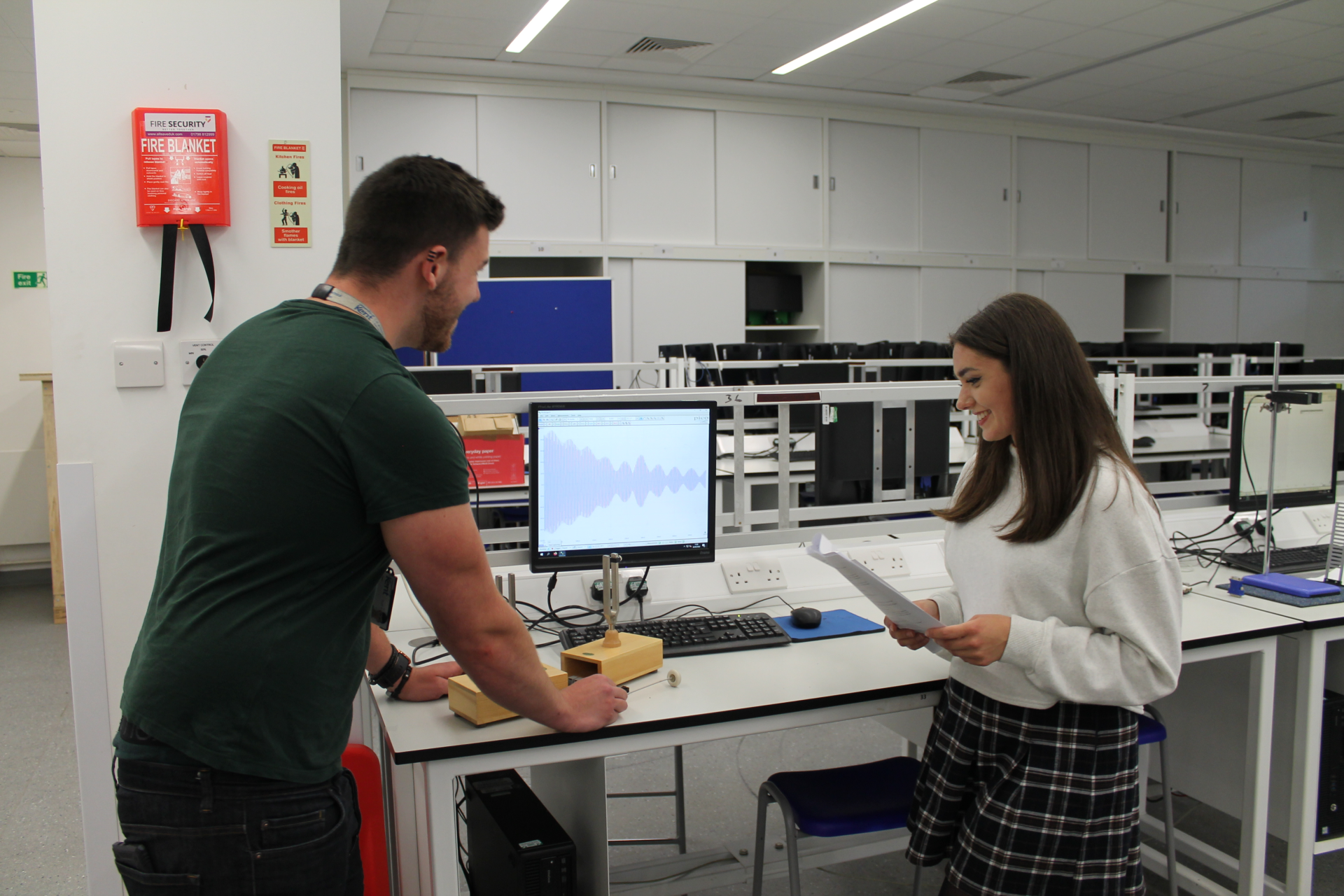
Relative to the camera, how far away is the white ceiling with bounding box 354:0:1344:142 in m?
4.86

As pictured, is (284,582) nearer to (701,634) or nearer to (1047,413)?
(701,634)

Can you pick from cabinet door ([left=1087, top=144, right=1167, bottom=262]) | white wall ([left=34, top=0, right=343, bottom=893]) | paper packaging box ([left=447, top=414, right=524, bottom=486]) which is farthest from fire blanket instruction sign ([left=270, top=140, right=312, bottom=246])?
cabinet door ([left=1087, top=144, right=1167, bottom=262])

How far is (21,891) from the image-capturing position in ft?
6.93

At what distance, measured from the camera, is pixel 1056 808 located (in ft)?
4.30

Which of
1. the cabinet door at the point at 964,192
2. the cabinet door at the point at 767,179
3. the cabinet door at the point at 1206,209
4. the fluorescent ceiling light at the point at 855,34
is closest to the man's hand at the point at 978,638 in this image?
the fluorescent ceiling light at the point at 855,34

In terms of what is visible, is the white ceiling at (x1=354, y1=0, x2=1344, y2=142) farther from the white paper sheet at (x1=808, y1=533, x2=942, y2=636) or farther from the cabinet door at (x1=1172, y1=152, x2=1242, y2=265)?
the white paper sheet at (x1=808, y1=533, x2=942, y2=636)

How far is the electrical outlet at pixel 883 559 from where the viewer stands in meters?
2.15

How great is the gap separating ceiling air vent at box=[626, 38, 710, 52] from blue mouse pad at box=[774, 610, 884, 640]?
4492 mm

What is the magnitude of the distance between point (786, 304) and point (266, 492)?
605 centimetres

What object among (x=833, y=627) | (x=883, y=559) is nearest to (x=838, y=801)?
(x=833, y=627)

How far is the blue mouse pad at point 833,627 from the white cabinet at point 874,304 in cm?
510

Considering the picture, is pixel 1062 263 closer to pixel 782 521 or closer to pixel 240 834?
pixel 782 521

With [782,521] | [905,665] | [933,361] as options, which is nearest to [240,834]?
[905,665]

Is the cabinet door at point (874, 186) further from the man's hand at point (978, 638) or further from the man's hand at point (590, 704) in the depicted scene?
the man's hand at point (590, 704)
